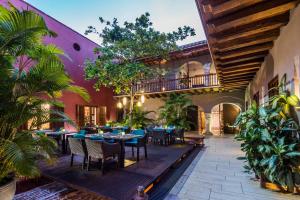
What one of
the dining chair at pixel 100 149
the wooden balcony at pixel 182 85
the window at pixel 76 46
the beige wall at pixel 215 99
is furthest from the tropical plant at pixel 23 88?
the beige wall at pixel 215 99

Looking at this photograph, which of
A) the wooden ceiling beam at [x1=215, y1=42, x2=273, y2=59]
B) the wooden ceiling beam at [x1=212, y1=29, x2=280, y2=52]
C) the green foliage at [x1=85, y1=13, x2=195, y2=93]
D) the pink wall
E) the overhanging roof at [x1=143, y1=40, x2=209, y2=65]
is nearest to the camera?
the wooden ceiling beam at [x1=212, y1=29, x2=280, y2=52]

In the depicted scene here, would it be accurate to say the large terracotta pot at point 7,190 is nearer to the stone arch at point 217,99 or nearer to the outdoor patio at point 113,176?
the outdoor patio at point 113,176

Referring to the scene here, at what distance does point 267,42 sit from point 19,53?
165 inches

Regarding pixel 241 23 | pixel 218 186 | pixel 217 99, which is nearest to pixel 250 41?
pixel 241 23

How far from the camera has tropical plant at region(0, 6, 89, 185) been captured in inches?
74.7

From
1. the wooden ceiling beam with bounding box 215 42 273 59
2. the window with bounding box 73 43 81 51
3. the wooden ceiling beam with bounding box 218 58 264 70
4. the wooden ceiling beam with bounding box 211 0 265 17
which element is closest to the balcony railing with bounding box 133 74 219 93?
the window with bounding box 73 43 81 51

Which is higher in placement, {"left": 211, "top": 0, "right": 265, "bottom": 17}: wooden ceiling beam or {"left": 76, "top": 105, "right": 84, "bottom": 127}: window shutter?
{"left": 211, "top": 0, "right": 265, "bottom": 17}: wooden ceiling beam

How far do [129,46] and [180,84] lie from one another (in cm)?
442

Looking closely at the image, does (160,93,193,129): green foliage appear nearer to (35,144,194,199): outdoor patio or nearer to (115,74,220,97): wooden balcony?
(115,74,220,97): wooden balcony

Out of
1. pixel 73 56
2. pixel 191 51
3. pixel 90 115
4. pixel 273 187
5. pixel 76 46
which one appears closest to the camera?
pixel 273 187

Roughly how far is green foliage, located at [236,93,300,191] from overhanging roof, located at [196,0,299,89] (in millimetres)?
1122

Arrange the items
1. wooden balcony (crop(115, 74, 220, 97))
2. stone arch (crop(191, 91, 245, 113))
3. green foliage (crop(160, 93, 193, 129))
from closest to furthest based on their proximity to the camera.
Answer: green foliage (crop(160, 93, 193, 129))
wooden balcony (crop(115, 74, 220, 97))
stone arch (crop(191, 91, 245, 113))

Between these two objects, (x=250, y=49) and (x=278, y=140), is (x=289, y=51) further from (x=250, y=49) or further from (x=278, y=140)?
(x=278, y=140)

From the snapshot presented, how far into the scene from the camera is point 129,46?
8133mm
